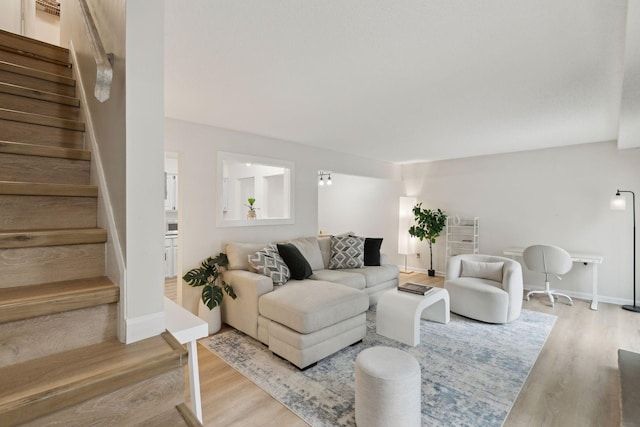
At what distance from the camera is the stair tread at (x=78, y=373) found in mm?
788

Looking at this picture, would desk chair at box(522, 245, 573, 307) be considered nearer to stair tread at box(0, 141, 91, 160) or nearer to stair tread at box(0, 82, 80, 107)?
stair tread at box(0, 141, 91, 160)

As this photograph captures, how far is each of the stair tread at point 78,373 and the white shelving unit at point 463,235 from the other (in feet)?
18.9

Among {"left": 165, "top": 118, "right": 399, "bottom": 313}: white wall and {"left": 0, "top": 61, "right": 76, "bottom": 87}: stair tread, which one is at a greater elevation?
{"left": 0, "top": 61, "right": 76, "bottom": 87}: stair tread

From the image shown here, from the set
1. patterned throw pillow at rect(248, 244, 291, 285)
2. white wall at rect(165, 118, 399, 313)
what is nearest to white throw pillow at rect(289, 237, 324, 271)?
white wall at rect(165, 118, 399, 313)

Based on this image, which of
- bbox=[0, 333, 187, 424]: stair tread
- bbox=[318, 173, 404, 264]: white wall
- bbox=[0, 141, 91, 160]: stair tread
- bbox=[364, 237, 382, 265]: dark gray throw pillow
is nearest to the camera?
bbox=[0, 333, 187, 424]: stair tread

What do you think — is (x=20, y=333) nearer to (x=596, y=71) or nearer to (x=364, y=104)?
(x=364, y=104)

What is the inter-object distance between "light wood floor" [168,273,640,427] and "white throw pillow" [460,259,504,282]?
86 centimetres

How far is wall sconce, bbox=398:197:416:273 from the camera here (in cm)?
638

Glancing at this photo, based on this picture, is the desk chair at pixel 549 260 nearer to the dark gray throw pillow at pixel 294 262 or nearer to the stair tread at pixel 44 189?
the dark gray throw pillow at pixel 294 262

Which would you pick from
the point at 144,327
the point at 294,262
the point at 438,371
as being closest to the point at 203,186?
the point at 294,262

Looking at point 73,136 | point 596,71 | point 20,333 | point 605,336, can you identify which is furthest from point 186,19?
point 605,336

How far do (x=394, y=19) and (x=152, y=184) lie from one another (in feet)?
4.78

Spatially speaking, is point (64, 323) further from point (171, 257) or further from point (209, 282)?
point (171, 257)

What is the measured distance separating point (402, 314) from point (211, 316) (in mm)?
2027
